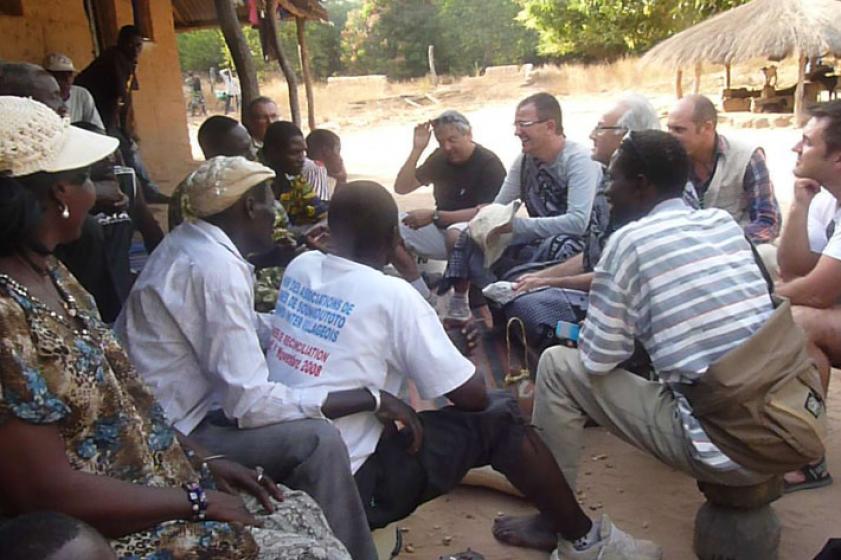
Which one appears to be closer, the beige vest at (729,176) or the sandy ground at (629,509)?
the sandy ground at (629,509)

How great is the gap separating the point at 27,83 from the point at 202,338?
225 cm

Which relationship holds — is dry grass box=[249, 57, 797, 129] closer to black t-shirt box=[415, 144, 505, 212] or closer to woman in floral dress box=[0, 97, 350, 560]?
black t-shirt box=[415, 144, 505, 212]

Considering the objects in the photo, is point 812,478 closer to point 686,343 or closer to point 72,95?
point 686,343

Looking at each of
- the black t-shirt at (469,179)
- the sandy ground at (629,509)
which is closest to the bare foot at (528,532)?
the sandy ground at (629,509)

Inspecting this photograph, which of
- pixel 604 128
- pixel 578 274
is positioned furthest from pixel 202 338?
pixel 604 128

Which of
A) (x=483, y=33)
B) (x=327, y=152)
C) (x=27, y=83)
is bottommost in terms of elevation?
(x=327, y=152)

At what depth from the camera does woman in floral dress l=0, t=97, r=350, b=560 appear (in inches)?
57.7

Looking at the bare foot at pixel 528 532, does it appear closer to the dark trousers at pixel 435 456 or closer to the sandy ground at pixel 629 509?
the sandy ground at pixel 629 509

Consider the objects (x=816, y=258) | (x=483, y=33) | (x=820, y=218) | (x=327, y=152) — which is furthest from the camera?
(x=483, y=33)

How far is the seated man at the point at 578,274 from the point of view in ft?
11.9

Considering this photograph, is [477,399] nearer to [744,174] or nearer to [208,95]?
A: [744,174]

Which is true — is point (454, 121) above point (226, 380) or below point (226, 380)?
above

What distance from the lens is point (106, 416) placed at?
1622mm

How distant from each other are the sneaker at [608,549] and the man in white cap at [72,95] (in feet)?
14.2
